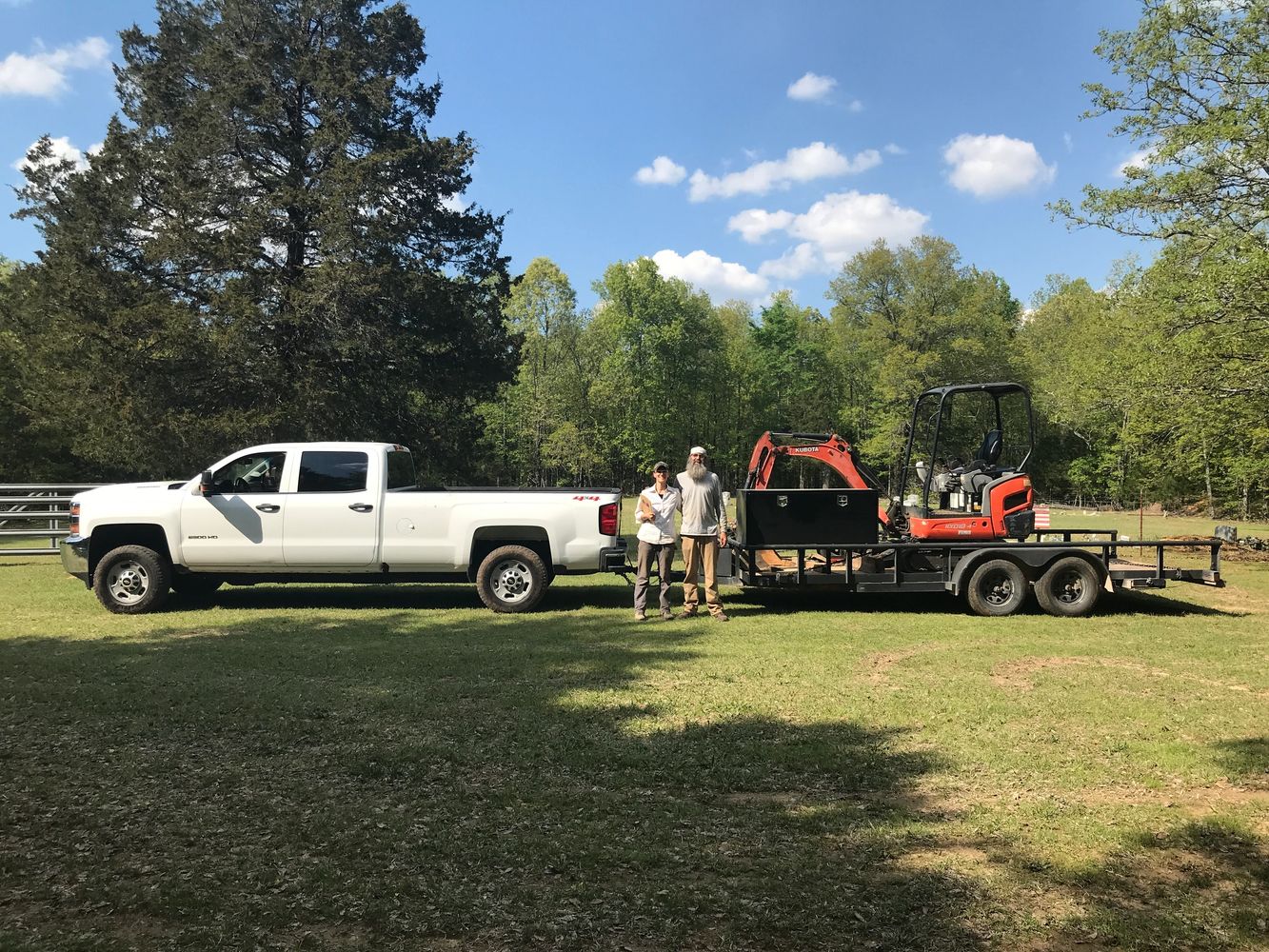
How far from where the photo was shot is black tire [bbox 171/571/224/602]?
417 inches

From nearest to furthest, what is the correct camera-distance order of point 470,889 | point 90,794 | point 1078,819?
point 470,889
point 1078,819
point 90,794

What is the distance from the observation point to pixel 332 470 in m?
9.99

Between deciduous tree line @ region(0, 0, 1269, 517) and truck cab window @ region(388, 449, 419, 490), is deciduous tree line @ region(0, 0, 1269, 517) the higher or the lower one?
the higher one

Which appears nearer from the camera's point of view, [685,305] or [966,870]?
[966,870]

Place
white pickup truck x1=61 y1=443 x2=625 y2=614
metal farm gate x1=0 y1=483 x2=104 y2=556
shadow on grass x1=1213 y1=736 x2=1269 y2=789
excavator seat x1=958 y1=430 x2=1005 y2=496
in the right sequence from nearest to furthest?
1. shadow on grass x1=1213 y1=736 x2=1269 y2=789
2. white pickup truck x1=61 y1=443 x2=625 y2=614
3. excavator seat x1=958 y1=430 x2=1005 y2=496
4. metal farm gate x1=0 y1=483 x2=104 y2=556

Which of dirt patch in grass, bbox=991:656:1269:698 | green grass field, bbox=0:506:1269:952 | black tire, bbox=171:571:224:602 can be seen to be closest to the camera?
green grass field, bbox=0:506:1269:952

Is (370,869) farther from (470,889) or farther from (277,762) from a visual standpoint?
(277,762)

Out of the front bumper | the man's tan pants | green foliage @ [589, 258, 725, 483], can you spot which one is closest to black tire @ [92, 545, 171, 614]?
the front bumper

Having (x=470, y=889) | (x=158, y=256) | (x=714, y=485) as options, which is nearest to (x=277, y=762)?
(x=470, y=889)

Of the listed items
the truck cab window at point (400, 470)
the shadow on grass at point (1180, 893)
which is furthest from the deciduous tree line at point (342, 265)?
the shadow on grass at point (1180, 893)

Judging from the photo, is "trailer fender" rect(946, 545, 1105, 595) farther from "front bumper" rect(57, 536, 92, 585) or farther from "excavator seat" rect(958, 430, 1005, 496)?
"front bumper" rect(57, 536, 92, 585)

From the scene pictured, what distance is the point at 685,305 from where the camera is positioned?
1991 inches

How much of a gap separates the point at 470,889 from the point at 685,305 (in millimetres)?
49133

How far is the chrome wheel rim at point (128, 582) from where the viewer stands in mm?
9742
